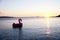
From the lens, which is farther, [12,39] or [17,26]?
[17,26]

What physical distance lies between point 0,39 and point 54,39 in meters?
7.76

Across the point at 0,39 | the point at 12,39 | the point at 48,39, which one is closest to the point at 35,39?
the point at 48,39

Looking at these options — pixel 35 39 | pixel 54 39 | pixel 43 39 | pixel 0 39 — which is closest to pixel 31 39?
pixel 35 39

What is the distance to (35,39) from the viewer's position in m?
17.7

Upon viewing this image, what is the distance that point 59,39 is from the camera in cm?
1733

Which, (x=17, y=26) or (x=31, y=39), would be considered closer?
(x=31, y=39)

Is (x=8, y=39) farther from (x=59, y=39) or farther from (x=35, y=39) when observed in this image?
(x=59, y=39)

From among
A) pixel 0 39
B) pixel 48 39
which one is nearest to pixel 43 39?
pixel 48 39

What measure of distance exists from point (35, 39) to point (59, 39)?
343 cm

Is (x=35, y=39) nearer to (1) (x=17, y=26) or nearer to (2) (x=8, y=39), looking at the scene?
(2) (x=8, y=39)

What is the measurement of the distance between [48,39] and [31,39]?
2.46 metres

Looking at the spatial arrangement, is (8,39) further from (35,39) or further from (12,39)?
(35,39)

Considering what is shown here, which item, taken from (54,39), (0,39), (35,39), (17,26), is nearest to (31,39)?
(35,39)

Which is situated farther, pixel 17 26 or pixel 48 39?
pixel 17 26
